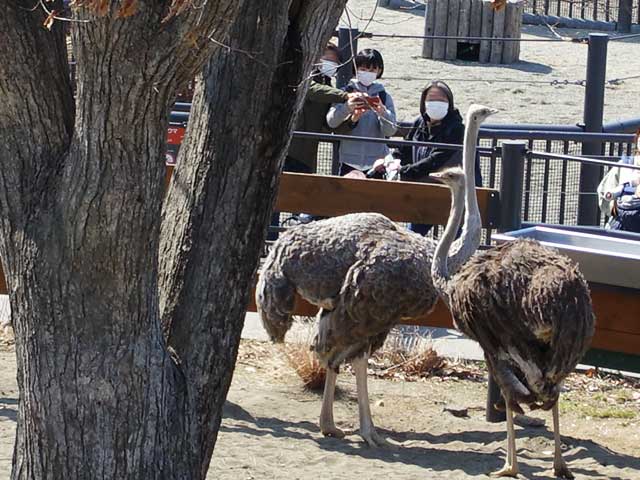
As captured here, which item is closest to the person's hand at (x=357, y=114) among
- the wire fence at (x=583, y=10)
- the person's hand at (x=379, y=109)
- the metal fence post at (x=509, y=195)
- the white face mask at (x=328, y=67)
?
the person's hand at (x=379, y=109)

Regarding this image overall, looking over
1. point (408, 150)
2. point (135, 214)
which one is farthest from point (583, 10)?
point (135, 214)

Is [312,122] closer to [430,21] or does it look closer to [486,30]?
[430,21]

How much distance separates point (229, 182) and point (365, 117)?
5332 millimetres

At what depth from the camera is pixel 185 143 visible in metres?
4.70

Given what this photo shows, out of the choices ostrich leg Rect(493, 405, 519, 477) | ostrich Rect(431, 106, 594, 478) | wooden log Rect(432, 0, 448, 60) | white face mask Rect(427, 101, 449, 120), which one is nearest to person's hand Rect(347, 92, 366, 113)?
white face mask Rect(427, 101, 449, 120)

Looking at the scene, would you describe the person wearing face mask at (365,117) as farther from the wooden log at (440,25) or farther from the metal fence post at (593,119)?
the wooden log at (440,25)

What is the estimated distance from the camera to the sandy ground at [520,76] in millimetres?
17094

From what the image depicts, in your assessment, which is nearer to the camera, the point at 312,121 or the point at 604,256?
the point at 604,256

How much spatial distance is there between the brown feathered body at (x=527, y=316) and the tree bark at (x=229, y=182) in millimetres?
1863

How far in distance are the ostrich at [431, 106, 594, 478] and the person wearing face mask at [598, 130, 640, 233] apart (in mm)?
2410

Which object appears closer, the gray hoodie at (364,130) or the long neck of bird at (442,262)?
the long neck of bird at (442,262)

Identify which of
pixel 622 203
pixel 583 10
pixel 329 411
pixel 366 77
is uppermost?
pixel 583 10

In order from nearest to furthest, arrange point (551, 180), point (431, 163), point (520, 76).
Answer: point (431, 163) → point (551, 180) → point (520, 76)

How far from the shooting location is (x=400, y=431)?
7.30 meters
